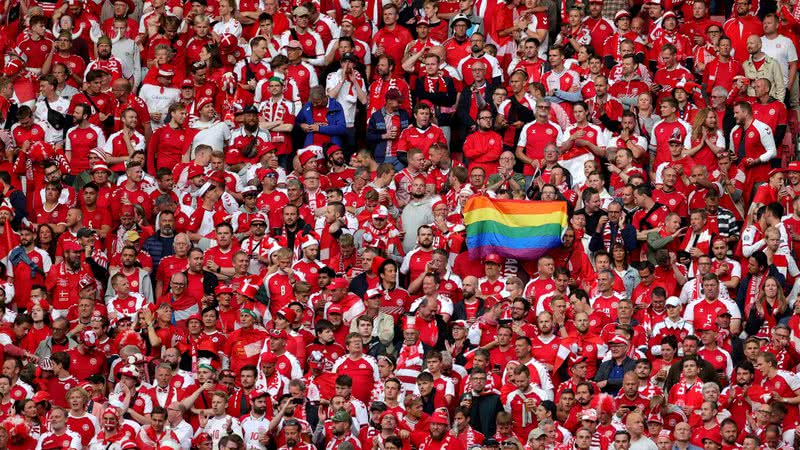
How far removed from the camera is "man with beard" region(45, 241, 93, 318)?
26.0 metres

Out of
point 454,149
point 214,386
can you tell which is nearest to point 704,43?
point 454,149

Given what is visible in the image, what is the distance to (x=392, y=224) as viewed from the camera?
85.6 ft

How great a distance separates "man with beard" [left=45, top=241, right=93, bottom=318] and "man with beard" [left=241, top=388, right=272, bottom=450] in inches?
125

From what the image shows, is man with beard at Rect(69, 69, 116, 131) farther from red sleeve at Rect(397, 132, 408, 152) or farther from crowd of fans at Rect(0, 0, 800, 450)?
red sleeve at Rect(397, 132, 408, 152)

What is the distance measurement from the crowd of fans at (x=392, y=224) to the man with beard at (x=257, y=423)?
4cm

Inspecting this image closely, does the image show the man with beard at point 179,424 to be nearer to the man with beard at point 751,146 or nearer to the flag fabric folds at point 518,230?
the flag fabric folds at point 518,230

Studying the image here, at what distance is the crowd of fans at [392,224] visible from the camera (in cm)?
2366

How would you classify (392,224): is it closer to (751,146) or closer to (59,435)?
(751,146)

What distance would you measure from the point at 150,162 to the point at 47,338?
11.1ft

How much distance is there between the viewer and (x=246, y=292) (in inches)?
1010

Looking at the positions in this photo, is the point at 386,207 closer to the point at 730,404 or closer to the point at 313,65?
the point at 313,65

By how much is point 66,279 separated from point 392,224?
12.0ft

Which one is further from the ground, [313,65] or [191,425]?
[313,65]

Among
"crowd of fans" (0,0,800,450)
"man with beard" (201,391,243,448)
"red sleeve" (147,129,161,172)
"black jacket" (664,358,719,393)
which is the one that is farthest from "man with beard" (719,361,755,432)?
"red sleeve" (147,129,161,172)
